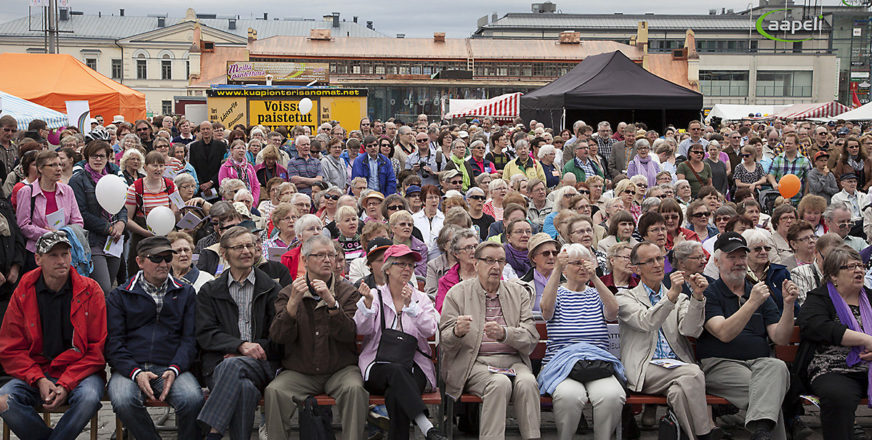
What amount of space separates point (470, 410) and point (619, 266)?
1412 millimetres

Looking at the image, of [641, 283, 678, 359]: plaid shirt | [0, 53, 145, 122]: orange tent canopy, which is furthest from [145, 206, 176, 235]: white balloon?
[0, 53, 145, 122]: orange tent canopy

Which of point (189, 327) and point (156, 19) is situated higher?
point (156, 19)

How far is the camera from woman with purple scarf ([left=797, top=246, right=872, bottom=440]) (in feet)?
17.2

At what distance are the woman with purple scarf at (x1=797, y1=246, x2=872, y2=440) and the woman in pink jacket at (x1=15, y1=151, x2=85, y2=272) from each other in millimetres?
5926

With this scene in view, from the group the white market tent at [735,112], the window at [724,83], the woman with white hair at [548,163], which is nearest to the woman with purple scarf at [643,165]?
the woman with white hair at [548,163]

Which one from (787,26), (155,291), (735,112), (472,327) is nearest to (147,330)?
(155,291)

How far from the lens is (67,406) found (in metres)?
5.17

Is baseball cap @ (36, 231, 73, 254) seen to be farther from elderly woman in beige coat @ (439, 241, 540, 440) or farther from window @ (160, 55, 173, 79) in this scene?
window @ (160, 55, 173, 79)

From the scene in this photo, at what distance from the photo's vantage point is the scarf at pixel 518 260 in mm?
6730

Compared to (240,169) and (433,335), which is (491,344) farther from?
(240,169)

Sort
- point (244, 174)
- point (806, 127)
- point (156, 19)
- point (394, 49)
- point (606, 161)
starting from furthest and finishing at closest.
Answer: point (156, 19) → point (394, 49) → point (806, 127) → point (606, 161) → point (244, 174)

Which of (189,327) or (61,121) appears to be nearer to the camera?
(189,327)

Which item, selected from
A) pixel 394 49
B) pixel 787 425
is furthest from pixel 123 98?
pixel 394 49

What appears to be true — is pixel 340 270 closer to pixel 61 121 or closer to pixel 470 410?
pixel 470 410
